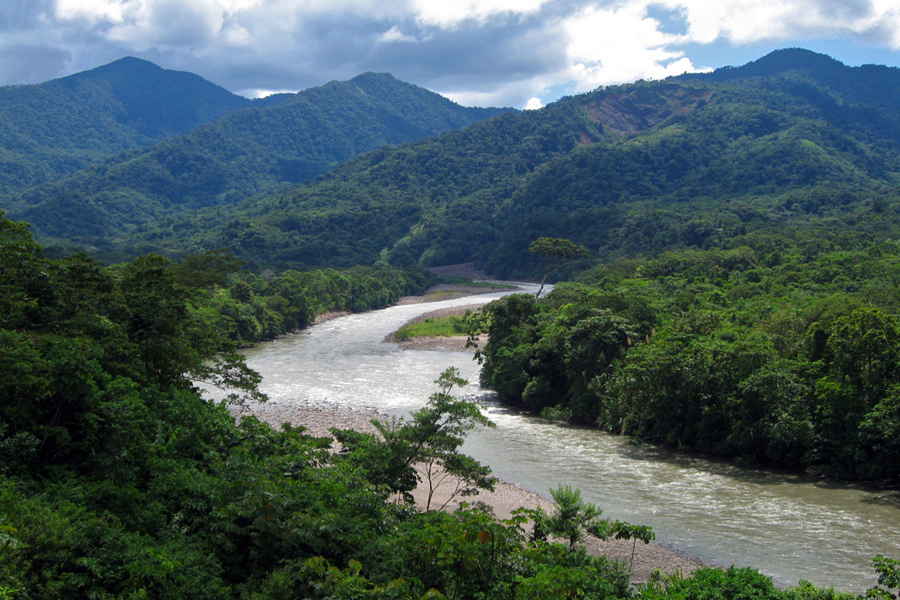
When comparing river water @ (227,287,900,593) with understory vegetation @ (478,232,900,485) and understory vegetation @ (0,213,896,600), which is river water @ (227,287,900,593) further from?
understory vegetation @ (0,213,896,600)

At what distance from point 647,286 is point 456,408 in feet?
171

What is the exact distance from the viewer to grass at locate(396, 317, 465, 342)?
77.6 m

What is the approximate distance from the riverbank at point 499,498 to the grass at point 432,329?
30.5 meters

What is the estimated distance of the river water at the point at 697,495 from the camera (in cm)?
2373

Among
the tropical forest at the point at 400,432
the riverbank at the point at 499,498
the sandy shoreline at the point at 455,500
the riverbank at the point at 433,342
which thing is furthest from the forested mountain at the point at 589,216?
the riverbank at the point at 499,498

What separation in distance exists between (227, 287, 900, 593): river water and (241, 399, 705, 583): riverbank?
44.0 inches

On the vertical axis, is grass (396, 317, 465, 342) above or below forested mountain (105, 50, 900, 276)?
below

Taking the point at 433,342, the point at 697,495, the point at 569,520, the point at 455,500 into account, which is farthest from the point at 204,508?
the point at 433,342

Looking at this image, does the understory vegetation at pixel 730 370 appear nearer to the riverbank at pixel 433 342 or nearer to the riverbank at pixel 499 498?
the riverbank at pixel 499 498

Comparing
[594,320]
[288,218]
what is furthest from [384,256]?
[594,320]

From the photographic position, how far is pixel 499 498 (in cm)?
2920

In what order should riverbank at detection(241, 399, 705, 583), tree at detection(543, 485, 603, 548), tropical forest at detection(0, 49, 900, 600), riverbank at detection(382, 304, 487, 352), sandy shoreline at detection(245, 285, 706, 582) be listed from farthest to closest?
riverbank at detection(382, 304, 487, 352)
sandy shoreline at detection(245, 285, 706, 582)
riverbank at detection(241, 399, 705, 583)
tree at detection(543, 485, 603, 548)
tropical forest at detection(0, 49, 900, 600)

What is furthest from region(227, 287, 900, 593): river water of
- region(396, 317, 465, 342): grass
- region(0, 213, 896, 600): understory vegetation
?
region(396, 317, 465, 342): grass

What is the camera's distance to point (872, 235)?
91.5 m
